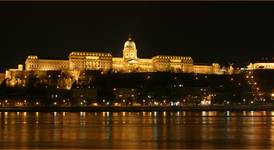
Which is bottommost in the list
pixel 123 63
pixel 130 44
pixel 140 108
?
pixel 140 108

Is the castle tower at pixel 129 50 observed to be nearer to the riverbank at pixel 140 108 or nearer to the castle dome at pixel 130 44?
the castle dome at pixel 130 44

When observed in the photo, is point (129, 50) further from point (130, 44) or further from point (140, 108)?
point (140, 108)

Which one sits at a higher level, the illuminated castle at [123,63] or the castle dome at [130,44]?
the castle dome at [130,44]

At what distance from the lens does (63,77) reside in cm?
8419

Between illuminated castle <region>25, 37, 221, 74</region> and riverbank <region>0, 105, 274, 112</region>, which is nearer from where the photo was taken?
riverbank <region>0, 105, 274, 112</region>

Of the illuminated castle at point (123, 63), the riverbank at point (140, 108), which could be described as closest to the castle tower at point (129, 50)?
the illuminated castle at point (123, 63)

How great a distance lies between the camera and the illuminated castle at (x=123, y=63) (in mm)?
92375

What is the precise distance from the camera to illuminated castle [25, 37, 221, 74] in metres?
92.4

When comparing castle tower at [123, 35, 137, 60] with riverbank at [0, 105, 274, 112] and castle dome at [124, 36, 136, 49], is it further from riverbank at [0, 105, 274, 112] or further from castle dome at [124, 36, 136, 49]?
riverbank at [0, 105, 274, 112]

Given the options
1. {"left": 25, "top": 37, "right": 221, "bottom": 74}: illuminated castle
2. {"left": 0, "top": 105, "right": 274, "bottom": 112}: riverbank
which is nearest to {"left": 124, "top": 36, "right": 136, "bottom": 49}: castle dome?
{"left": 25, "top": 37, "right": 221, "bottom": 74}: illuminated castle

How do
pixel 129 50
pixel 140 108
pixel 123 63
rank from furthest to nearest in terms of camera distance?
pixel 129 50, pixel 123 63, pixel 140 108

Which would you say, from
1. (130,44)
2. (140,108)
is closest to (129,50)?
(130,44)

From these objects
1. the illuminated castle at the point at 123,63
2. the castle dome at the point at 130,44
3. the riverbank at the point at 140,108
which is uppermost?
the castle dome at the point at 130,44

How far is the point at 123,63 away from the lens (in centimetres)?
9919
